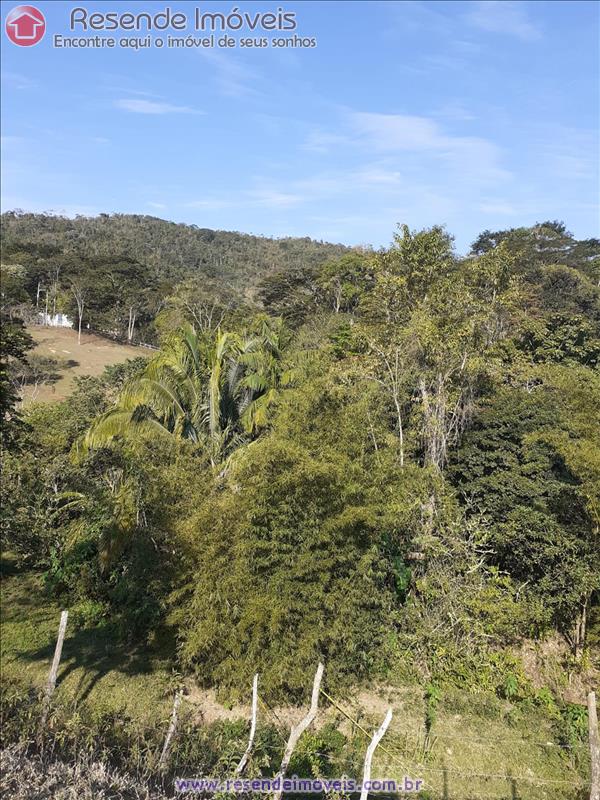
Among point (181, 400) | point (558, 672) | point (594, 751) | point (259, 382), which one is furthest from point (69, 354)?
point (594, 751)

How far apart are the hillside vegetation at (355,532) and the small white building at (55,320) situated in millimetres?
37956

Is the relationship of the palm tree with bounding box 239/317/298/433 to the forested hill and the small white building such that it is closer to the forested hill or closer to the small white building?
the small white building

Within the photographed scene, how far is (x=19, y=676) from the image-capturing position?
309 inches

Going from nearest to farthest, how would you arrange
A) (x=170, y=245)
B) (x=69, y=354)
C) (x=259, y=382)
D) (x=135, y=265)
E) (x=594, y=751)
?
1. (x=594, y=751)
2. (x=259, y=382)
3. (x=69, y=354)
4. (x=135, y=265)
5. (x=170, y=245)

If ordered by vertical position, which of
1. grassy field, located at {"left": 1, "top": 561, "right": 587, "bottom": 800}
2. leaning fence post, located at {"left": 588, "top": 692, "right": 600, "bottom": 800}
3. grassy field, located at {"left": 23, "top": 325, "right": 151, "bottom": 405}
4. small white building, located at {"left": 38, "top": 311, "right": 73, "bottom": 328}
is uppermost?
small white building, located at {"left": 38, "top": 311, "right": 73, "bottom": 328}

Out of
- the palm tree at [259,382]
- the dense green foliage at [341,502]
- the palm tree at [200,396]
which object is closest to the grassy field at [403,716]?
the dense green foliage at [341,502]

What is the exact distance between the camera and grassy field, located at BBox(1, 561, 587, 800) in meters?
6.42

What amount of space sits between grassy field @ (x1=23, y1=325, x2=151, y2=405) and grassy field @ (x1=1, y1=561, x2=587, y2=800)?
22.3m

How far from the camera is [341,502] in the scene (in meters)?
7.12

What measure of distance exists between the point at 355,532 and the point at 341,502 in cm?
51

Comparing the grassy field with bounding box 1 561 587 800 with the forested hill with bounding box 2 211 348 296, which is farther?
the forested hill with bounding box 2 211 348 296

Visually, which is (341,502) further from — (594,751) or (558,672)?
(558,672)

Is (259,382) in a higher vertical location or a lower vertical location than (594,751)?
higher

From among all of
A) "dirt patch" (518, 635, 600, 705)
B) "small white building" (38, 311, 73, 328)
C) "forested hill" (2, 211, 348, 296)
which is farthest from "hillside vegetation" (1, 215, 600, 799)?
"forested hill" (2, 211, 348, 296)
